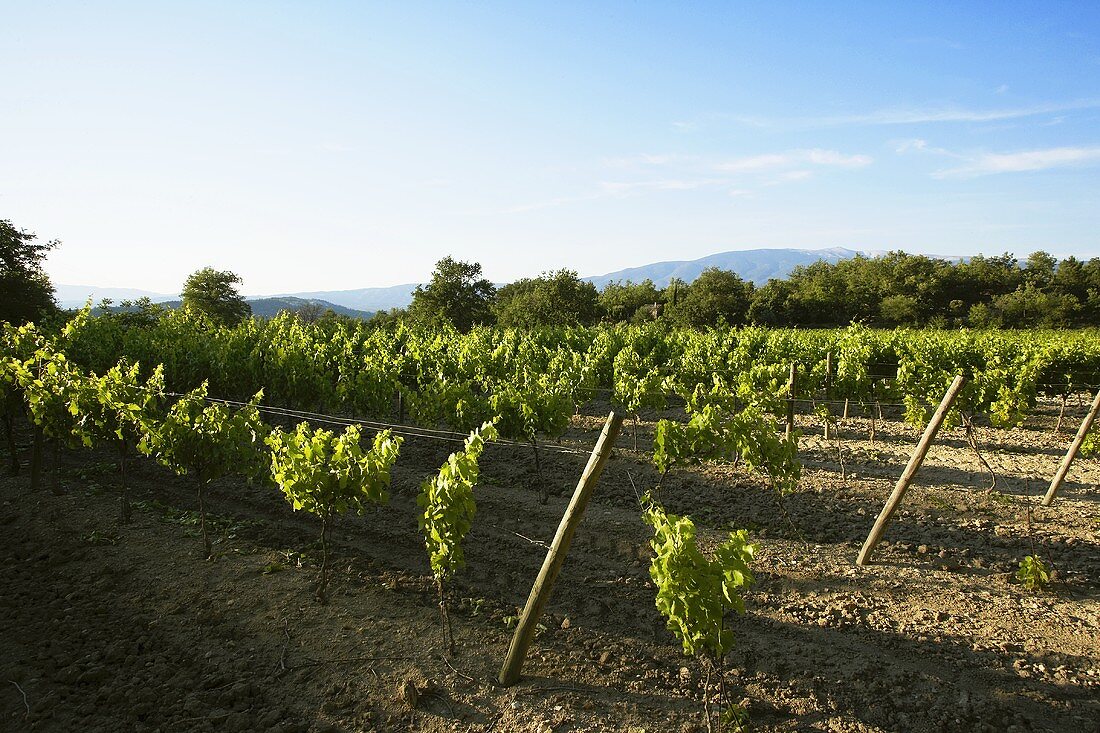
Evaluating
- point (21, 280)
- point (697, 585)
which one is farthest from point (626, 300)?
point (697, 585)

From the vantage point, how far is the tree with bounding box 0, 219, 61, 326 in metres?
25.2

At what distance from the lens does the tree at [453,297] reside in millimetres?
49281

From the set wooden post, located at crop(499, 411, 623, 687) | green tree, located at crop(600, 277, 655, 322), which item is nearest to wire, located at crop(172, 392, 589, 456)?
wooden post, located at crop(499, 411, 623, 687)

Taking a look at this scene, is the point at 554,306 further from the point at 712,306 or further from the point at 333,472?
the point at 333,472

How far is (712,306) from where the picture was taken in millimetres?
49062

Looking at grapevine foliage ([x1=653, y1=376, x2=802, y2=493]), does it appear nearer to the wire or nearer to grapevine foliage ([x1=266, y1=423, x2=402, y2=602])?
the wire

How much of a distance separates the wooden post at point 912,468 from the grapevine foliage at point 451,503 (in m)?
5.12

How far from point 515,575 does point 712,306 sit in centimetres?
4463

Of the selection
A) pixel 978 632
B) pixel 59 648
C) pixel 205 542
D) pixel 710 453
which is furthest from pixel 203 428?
pixel 978 632

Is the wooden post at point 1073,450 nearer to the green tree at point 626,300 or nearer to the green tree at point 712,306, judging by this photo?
the green tree at point 712,306

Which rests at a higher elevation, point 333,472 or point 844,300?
point 844,300

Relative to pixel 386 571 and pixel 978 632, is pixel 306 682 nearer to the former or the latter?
pixel 386 571

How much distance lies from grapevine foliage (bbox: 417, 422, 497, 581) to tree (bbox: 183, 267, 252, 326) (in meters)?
54.8

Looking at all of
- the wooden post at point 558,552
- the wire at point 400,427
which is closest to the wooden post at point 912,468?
the wire at point 400,427
